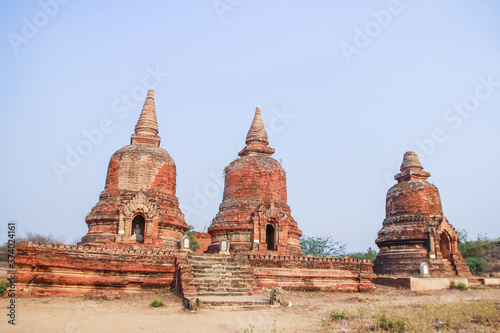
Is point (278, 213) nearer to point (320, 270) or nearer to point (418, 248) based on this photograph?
point (320, 270)

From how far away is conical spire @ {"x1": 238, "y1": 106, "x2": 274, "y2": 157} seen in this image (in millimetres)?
22645

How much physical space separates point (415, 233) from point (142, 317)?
18.4m

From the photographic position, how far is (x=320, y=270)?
16.6m

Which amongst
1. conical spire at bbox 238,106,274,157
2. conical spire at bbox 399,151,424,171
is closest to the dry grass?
conical spire at bbox 238,106,274,157

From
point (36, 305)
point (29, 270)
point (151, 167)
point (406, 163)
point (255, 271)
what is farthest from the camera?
point (406, 163)

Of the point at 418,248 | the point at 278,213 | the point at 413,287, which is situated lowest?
the point at 413,287

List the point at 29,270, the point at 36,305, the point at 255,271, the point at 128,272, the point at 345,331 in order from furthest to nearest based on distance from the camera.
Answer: the point at 255,271
the point at 128,272
the point at 29,270
the point at 36,305
the point at 345,331

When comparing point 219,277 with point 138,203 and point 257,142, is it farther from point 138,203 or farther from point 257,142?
point 257,142

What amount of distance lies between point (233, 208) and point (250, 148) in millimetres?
4022

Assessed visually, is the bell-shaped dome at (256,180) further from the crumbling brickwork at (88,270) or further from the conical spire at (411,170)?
the conical spire at (411,170)

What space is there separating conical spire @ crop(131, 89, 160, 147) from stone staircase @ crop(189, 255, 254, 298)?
318 inches

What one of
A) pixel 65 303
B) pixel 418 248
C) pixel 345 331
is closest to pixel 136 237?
pixel 65 303

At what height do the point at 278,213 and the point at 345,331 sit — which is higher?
the point at 278,213

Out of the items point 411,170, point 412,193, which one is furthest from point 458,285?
point 411,170
